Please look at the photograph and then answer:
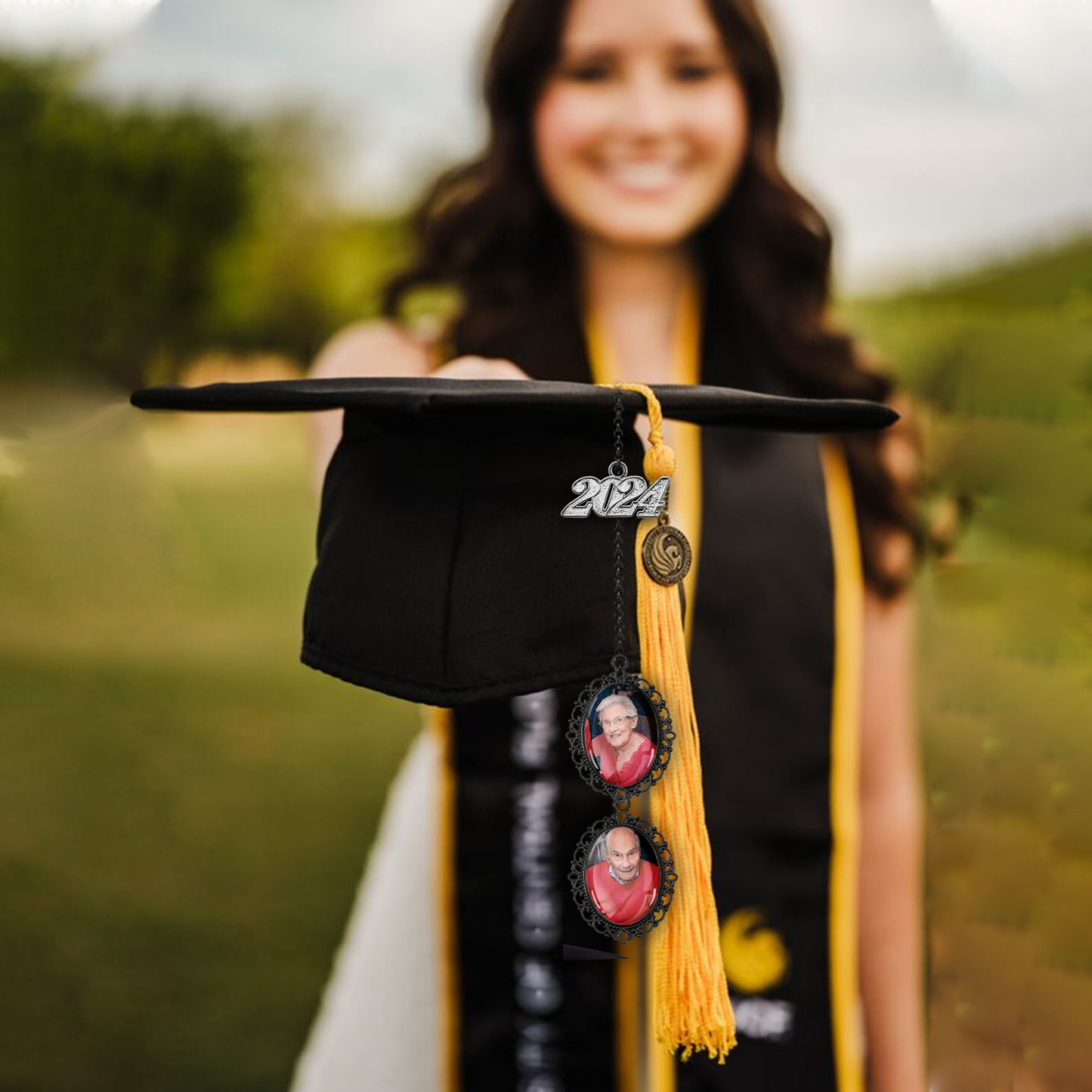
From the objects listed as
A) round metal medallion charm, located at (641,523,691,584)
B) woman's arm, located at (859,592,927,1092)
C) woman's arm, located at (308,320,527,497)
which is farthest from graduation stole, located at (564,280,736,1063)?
woman's arm, located at (859,592,927,1092)

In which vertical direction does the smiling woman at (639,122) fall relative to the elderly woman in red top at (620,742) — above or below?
above

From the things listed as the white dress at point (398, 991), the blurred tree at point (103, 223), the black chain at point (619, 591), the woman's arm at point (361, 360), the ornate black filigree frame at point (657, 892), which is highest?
the blurred tree at point (103, 223)

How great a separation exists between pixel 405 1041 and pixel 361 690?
0.87 meters

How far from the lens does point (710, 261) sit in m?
1.18

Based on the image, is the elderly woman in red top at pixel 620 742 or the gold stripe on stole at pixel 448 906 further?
the gold stripe on stole at pixel 448 906

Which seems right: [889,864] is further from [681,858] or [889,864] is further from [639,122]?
[639,122]

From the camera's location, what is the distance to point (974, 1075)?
4.84ft

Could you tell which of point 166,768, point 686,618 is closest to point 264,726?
point 166,768

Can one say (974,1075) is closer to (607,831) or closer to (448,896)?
(448,896)

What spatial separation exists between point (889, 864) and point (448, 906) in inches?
19.2

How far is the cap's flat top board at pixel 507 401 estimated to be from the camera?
68cm

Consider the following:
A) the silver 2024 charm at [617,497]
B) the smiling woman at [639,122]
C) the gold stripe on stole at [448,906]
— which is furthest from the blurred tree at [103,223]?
the silver 2024 charm at [617,497]

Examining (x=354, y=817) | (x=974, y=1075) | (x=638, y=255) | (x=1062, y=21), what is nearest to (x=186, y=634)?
(x=354, y=817)

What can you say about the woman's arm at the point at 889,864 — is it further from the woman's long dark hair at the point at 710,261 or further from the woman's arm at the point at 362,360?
the woman's arm at the point at 362,360
